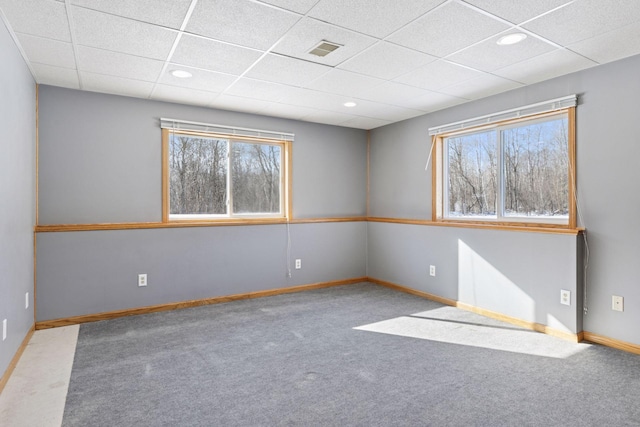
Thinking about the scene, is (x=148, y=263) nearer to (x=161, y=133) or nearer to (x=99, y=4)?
(x=161, y=133)

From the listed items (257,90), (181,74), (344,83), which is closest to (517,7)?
(344,83)

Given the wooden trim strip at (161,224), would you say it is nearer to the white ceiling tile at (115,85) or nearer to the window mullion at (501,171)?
the white ceiling tile at (115,85)

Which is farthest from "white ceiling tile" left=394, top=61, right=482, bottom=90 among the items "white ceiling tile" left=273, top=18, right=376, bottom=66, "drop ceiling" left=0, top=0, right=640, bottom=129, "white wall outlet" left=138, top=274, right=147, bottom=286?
"white wall outlet" left=138, top=274, right=147, bottom=286

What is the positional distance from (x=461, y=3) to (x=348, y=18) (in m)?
0.64

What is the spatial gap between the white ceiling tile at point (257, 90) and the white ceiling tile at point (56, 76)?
52.1 inches

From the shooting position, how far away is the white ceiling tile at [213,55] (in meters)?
2.64

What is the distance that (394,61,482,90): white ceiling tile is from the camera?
10.1ft

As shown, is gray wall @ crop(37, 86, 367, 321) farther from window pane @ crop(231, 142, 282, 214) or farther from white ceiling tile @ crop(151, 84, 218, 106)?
window pane @ crop(231, 142, 282, 214)

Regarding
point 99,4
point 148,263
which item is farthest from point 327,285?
point 99,4

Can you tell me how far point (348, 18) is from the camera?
7.48ft

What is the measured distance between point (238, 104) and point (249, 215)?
1.36 m

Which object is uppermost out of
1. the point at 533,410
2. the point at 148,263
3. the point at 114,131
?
the point at 114,131

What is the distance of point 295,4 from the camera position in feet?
6.96

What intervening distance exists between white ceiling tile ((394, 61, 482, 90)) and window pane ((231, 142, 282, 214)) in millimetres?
2108
